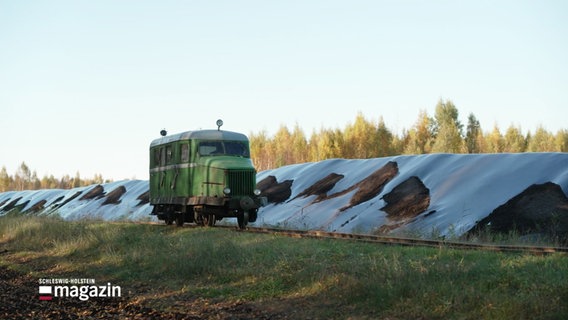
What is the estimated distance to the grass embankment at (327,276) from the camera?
8.22 meters

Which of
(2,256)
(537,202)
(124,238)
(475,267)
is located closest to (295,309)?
(475,267)

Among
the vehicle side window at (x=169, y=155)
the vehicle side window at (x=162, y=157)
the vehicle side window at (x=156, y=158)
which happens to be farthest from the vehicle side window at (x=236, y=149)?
the vehicle side window at (x=156, y=158)

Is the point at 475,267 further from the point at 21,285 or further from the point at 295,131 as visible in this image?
the point at 295,131

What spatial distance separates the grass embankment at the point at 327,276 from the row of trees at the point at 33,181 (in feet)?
525

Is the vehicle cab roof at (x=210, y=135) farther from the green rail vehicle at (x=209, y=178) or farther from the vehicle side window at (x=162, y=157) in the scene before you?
the vehicle side window at (x=162, y=157)

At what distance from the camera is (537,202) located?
17.8 meters

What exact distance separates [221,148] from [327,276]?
10.7m

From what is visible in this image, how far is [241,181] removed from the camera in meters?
19.1

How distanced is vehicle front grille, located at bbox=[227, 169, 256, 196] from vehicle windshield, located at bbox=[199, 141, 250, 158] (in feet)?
3.65

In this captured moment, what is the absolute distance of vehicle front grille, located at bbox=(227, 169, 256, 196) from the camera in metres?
18.9

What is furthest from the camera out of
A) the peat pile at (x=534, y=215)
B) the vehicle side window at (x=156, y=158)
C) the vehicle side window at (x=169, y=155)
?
the vehicle side window at (x=156, y=158)

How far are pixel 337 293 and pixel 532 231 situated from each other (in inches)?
369

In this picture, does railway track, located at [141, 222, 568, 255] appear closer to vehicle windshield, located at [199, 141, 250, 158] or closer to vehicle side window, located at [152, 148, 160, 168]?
vehicle windshield, located at [199, 141, 250, 158]

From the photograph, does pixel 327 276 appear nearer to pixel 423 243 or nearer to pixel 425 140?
pixel 423 243
